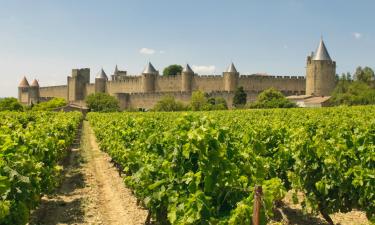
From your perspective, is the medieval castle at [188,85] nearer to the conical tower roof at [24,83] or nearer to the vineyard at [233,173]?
the conical tower roof at [24,83]

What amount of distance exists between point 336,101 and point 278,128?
3739 cm

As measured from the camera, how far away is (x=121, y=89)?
70188 mm

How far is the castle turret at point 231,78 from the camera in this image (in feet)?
198

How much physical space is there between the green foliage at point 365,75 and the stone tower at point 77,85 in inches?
1606

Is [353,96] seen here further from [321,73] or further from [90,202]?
[90,202]

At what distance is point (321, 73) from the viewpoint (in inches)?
2048

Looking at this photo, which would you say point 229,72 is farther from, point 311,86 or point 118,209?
point 118,209

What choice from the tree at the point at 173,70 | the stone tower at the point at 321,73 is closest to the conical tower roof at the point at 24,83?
the tree at the point at 173,70

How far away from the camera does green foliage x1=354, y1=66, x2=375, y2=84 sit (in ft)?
193

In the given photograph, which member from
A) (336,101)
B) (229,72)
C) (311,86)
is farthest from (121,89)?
(336,101)

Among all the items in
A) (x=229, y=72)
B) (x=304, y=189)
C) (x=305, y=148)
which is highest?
(x=229, y=72)

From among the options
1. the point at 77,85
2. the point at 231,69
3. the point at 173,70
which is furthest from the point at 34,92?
the point at 231,69

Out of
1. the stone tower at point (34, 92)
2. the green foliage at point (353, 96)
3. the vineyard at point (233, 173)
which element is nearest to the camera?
the vineyard at point (233, 173)

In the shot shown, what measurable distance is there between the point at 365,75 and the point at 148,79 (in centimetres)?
2880
